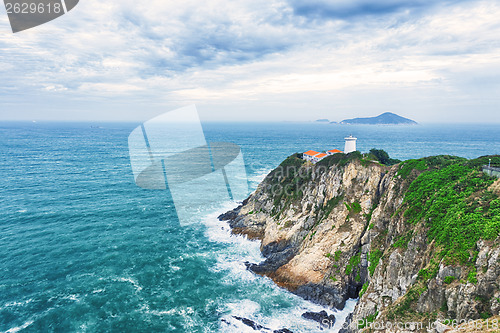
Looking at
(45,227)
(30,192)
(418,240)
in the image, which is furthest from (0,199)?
(418,240)

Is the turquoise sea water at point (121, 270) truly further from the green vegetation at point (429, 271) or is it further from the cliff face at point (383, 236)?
the green vegetation at point (429, 271)

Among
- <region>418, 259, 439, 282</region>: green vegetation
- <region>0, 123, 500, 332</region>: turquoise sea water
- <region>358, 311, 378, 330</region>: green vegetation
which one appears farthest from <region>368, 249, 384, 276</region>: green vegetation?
<region>418, 259, 439, 282</region>: green vegetation

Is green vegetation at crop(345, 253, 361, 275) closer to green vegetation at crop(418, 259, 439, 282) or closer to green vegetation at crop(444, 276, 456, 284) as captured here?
green vegetation at crop(418, 259, 439, 282)

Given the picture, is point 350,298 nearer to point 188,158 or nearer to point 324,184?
point 324,184

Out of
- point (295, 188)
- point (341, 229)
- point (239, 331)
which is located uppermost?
point (295, 188)

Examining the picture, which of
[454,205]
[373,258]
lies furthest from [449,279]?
[373,258]
